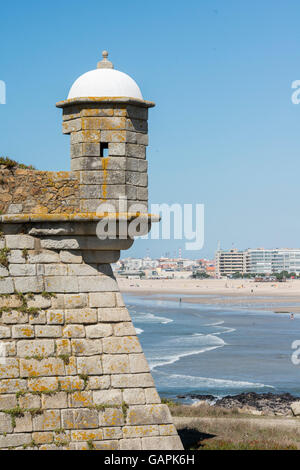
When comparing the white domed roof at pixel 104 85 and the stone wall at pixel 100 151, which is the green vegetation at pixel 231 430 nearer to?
the stone wall at pixel 100 151

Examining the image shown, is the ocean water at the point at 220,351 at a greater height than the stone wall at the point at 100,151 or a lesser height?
lesser

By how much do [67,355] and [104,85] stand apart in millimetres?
3895

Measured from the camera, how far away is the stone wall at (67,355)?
9203 mm

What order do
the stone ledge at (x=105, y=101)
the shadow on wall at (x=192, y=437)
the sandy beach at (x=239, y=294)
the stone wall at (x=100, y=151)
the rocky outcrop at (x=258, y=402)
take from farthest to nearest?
the sandy beach at (x=239, y=294) < the rocky outcrop at (x=258, y=402) < the shadow on wall at (x=192, y=437) < the stone wall at (x=100, y=151) < the stone ledge at (x=105, y=101)

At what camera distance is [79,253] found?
977 centimetres

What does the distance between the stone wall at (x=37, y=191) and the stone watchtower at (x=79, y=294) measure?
1cm

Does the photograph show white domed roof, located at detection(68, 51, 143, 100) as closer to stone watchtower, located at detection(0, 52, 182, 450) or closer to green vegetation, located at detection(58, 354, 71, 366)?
stone watchtower, located at detection(0, 52, 182, 450)

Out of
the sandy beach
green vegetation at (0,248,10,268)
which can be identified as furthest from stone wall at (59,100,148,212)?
the sandy beach

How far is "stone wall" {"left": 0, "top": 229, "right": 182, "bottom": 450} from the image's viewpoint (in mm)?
9203

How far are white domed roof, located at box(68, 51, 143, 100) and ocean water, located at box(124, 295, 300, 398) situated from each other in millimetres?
18564

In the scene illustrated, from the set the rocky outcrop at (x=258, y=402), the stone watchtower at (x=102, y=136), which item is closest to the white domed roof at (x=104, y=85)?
the stone watchtower at (x=102, y=136)

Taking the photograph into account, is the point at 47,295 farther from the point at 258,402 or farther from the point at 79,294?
the point at 258,402

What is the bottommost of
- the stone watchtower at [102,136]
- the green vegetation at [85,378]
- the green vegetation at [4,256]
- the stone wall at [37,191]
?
the green vegetation at [85,378]
